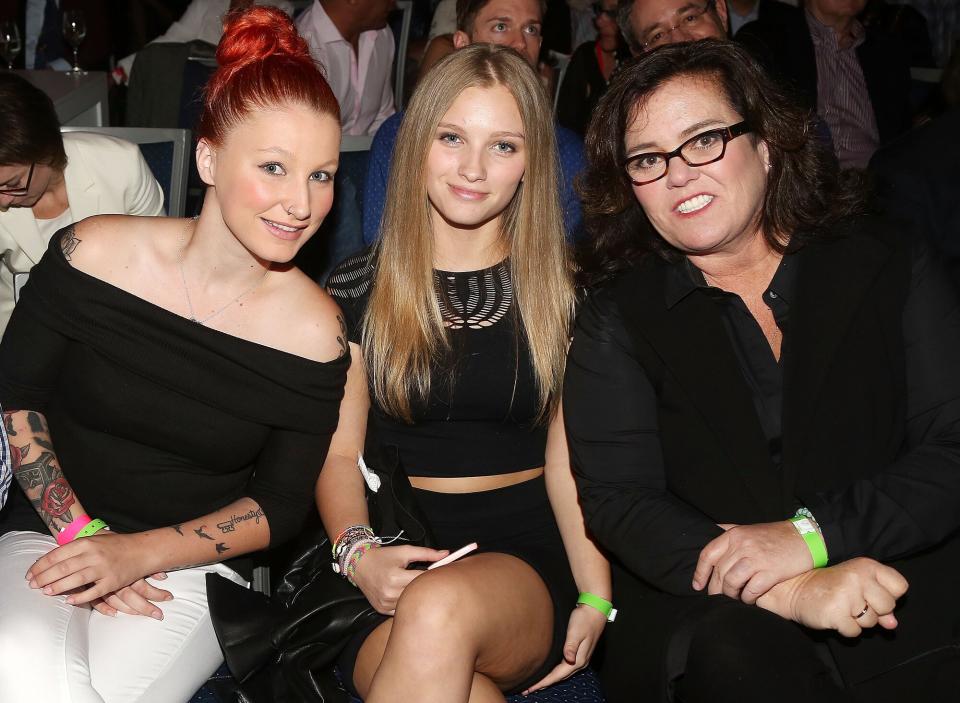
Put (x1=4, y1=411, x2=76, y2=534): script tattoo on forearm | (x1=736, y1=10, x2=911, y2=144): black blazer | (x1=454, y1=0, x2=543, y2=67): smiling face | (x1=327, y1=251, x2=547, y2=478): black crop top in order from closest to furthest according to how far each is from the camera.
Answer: (x1=4, y1=411, x2=76, y2=534): script tattoo on forearm
(x1=327, y1=251, x2=547, y2=478): black crop top
(x1=454, y1=0, x2=543, y2=67): smiling face
(x1=736, y1=10, x2=911, y2=144): black blazer

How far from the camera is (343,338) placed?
193cm

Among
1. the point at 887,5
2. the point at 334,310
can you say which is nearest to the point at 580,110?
the point at 887,5

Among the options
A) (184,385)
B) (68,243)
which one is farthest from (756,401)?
(68,243)

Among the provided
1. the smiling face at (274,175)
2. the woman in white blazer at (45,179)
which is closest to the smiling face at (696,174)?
the smiling face at (274,175)

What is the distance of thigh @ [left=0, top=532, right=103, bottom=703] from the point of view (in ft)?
4.99

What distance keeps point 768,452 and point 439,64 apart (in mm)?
1028

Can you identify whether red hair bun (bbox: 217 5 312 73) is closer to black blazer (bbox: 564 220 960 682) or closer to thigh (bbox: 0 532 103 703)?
black blazer (bbox: 564 220 960 682)

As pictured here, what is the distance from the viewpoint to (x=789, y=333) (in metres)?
1.77

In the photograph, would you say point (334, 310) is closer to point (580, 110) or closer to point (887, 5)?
point (580, 110)

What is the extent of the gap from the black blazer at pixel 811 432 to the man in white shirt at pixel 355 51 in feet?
10.0

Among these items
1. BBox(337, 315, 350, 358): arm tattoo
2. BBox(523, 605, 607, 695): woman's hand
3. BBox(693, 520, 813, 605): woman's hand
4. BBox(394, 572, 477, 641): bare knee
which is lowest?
BBox(523, 605, 607, 695): woman's hand

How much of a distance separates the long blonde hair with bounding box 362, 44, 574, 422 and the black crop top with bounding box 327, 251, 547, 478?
3 cm

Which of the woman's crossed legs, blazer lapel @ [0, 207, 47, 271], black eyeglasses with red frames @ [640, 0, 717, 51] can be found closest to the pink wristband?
the woman's crossed legs

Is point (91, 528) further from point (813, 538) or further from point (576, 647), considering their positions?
point (813, 538)
